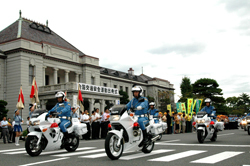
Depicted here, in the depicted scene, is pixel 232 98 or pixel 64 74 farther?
pixel 232 98

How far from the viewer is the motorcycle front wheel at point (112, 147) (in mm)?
7359

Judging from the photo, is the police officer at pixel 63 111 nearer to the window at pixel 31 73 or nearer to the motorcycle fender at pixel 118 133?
the motorcycle fender at pixel 118 133

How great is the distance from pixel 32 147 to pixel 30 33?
126 feet

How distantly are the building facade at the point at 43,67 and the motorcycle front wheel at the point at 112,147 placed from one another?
24811 millimetres

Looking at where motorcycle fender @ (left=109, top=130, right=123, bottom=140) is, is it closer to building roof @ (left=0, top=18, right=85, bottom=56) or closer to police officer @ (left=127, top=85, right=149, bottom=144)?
police officer @ (left=127, top=85, right=149, bottom=144)

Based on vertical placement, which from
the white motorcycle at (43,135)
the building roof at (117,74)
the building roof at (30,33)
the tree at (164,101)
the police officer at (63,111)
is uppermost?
the building roof at (30,33)

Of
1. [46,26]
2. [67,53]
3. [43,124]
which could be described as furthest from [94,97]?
[43,124]

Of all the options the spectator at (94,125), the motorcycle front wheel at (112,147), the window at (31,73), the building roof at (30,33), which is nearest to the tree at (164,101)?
the building roof at (30,33)

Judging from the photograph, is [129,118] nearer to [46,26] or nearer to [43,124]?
[43,124]

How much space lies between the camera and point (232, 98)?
147m

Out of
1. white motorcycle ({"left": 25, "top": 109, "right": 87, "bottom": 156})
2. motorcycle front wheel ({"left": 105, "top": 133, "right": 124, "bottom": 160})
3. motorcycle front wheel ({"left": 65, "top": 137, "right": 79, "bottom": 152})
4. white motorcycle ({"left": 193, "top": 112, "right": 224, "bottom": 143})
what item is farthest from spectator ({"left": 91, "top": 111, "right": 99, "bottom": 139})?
motorcycle front wheel ({"left": 105, "top": 133, "right": 124, "bottom": 160})

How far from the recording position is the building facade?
38.6 m

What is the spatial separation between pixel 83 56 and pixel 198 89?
37.9 m

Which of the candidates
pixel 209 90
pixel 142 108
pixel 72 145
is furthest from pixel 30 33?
pixel 209 90
